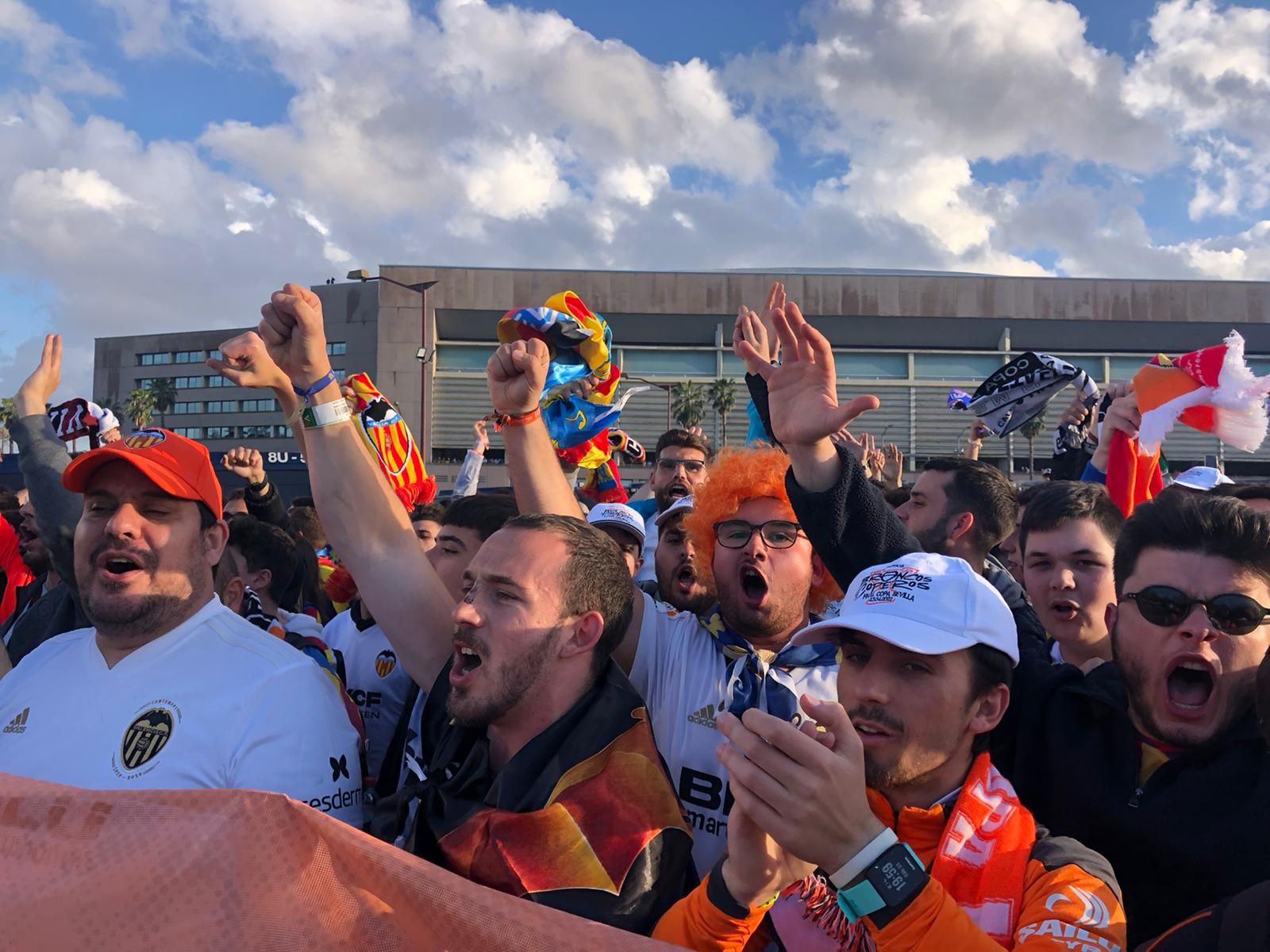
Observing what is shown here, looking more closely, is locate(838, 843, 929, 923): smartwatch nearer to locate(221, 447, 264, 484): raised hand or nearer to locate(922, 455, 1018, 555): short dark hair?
locate(922, 455, 1018, 555): short dark hair

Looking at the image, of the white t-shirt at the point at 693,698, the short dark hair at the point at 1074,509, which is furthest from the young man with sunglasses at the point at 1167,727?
the short dark hair at the point at 1074,509

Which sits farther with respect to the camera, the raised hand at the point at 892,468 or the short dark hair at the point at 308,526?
the raised hand at the point at 892,468

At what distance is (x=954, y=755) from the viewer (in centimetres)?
228

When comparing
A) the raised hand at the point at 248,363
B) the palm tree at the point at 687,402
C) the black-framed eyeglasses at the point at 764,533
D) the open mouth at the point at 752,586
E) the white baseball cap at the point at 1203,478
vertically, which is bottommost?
the open mouth at the point at 752,586

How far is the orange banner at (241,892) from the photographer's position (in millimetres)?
1616

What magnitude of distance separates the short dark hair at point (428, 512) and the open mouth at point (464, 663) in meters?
3.21

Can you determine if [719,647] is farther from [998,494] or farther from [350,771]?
[998,494]

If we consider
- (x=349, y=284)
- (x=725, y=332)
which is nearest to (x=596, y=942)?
(x=725, y=332)

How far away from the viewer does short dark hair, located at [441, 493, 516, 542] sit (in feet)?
13.2

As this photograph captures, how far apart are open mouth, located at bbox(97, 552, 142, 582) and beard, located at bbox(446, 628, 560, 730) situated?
107cm

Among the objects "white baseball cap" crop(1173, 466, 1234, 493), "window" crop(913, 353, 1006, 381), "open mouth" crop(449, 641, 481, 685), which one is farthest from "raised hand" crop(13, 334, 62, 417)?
"window" crop(913, 353, 1006, 381)

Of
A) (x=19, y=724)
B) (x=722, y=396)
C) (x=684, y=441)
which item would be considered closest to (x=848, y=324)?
(x=722, y=396)

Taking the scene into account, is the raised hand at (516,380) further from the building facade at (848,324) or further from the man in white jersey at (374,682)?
the building facade at (848,324)

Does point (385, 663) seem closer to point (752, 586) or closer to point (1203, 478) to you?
point (752, 586)
